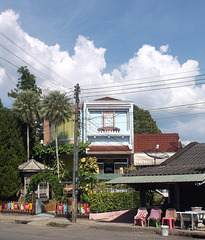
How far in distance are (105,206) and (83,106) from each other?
1475 centimetres

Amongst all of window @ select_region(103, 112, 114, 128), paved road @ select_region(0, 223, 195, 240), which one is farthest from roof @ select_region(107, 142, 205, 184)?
window @ select_region(103, 112, 114, 128)

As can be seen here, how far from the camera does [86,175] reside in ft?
95.6

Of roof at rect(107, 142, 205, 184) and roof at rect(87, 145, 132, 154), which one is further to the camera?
roof at rect(87, 145, 132, 154)

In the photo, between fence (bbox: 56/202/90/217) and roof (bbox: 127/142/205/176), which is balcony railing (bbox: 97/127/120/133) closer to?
roof (bbox: 127/142/205/176)

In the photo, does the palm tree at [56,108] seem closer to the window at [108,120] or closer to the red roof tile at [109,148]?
the window at [108,120]

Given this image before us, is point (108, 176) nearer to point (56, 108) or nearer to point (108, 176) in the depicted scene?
point (108, 176)

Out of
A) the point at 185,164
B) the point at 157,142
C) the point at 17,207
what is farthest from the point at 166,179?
the point at 157,142

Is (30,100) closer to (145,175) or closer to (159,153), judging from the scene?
(159,153)

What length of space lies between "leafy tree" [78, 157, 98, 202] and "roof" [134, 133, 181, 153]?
8.25 m

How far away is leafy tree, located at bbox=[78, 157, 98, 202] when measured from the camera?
29.0 m

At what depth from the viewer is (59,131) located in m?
39.4

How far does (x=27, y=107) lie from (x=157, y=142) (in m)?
16.6

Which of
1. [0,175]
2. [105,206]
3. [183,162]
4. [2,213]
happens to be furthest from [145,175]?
[0,175]

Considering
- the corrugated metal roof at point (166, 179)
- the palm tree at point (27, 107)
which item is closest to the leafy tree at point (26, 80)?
the palm tree at point (27, 107)
